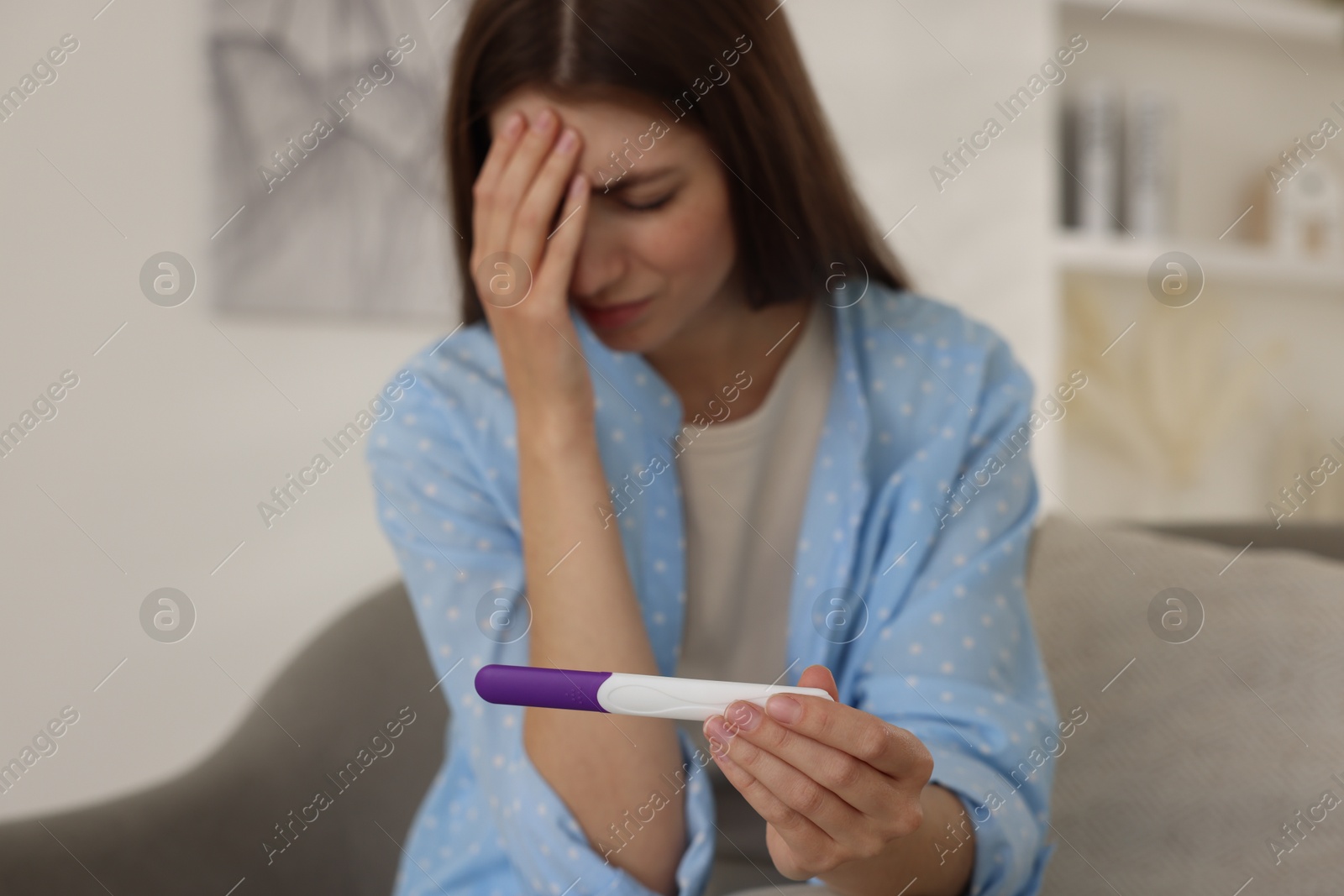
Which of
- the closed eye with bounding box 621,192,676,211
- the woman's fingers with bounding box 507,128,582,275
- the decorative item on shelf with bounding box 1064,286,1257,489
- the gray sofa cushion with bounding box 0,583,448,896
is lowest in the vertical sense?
the decorative item on shelf with bounding box 1064,286,1257,489

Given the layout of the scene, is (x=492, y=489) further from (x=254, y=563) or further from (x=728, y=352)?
(x=254, y=563)

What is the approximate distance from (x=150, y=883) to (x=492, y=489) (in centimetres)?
51

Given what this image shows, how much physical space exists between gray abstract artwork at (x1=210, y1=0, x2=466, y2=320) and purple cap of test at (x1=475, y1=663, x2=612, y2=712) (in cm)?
92

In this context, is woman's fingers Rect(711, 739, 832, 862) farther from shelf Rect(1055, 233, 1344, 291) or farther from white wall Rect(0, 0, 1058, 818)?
shelf Rect(1055, 233, 1344, 291)

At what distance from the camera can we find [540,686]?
526mm

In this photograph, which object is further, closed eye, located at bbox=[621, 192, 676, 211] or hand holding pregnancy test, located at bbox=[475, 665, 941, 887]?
closed eye, located at bbox=[621, 192, 676, 211]

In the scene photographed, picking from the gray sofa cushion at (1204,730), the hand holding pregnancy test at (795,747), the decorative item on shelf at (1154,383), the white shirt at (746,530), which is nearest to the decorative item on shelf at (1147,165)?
the decorative item on shelf at (1154,383)

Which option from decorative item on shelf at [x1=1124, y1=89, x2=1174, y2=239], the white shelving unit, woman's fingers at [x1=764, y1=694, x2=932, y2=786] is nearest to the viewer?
woman's fingers at [x1=764, y1=694, x2=932, y2=786]

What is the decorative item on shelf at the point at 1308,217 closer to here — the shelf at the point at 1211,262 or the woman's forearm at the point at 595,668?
the shelf at the point at 1211,262

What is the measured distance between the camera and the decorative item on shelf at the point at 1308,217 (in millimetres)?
2156

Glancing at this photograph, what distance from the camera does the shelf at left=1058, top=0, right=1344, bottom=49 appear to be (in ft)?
6.59

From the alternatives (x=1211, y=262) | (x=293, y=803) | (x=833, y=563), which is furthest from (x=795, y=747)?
(x=1211, y=262)

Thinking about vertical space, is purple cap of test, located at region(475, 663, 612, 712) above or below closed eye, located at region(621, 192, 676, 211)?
below

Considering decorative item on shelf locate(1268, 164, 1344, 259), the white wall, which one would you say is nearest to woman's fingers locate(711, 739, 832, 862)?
the white wall
